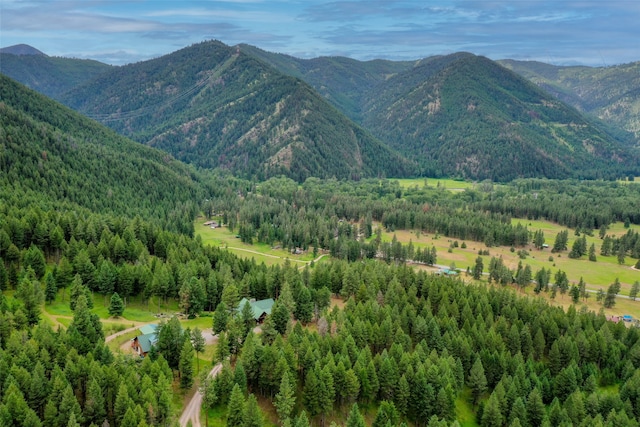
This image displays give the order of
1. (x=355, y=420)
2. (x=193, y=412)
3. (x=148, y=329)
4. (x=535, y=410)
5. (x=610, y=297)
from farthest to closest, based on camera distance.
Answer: (x=610, y=297) → (x=148, y=329) → (x=535, y=410) → (x=193, y=412) → (x=355, y=420)

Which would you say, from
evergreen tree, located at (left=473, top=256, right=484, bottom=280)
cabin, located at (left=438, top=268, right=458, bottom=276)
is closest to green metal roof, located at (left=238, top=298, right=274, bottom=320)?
cabin, located at (left=438, top=268, right=458, bottom=276)

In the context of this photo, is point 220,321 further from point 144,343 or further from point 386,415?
point 386,415

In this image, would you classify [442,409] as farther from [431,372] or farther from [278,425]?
[278,425]

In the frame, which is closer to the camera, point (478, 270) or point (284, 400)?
point (284, 400)

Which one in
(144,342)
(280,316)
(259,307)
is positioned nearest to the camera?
(144,342)

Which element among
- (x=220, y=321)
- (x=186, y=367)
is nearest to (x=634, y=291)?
(x=220, y=321)

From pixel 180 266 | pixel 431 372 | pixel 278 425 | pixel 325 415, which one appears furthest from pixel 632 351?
pixel 180 266
